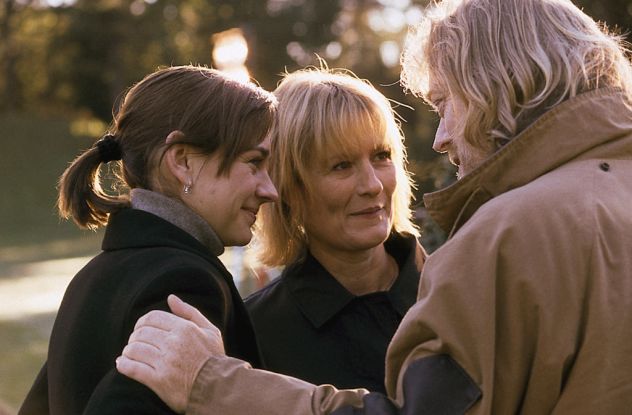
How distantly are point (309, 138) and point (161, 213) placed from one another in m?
1.05

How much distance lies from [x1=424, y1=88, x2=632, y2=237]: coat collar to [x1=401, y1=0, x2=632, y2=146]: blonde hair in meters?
0.06

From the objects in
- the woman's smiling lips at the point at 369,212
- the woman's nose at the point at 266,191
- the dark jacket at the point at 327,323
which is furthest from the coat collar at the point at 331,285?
the woman's nose at the point at 266,191

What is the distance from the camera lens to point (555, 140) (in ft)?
7.64

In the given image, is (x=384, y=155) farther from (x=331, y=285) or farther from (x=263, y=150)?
(x=263, y=150)

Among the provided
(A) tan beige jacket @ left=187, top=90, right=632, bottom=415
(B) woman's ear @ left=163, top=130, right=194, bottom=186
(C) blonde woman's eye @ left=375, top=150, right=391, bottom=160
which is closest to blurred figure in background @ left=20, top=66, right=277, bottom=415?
(B) woman's ear @ left=163, top=130, right=194, bottom=186

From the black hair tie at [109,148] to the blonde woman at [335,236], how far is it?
37.3 inches

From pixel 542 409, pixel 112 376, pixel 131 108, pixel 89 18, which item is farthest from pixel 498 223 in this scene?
pixel 89 18

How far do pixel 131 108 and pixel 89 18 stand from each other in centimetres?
4329

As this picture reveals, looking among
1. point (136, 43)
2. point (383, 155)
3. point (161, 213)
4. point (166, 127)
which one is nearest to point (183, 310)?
point (161, 213)

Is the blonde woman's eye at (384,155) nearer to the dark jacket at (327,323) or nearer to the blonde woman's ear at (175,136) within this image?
the dark jacket at (327,323)

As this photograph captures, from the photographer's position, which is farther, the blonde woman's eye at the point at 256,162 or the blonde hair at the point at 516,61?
the blonde woman's eye at the point at 256,162

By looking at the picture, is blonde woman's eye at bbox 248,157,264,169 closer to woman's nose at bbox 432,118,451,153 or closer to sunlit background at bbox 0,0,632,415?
woman's nose at bbox 432,118,451,153

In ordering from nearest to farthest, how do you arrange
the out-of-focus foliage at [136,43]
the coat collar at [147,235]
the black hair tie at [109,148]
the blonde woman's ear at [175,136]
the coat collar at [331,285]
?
the coat collar at [147,235], the blonde woman's ear at [175,136], the black hair tie at [109,148], the coat collar at [331,285], the out-of-focus foliage at [136,43]

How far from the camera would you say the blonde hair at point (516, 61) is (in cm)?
241
